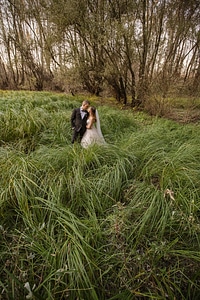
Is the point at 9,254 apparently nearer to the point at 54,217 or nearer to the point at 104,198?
the point at 54,217

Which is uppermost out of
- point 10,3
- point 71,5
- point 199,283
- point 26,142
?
point 10,3

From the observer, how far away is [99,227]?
1327 millimetres

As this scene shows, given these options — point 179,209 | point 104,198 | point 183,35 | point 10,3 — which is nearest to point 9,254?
point 104,198

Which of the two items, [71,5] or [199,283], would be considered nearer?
[199,283]

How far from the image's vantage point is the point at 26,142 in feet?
9.87

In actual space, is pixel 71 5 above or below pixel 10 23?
below

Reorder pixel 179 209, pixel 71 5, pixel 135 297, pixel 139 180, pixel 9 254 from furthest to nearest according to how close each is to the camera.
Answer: pixel 71 5 → pixel 139 180 → pixel 179 209 → pixel 9 254 → pixel 135 297

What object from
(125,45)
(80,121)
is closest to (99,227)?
(80,121)

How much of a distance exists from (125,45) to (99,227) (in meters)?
7.30

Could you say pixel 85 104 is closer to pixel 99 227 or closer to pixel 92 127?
pixel 92 127

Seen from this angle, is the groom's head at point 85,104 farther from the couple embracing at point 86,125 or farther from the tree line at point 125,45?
the tree line at point 125,45

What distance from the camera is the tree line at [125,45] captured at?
6176 millimetres

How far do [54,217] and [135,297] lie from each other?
82 centimetres

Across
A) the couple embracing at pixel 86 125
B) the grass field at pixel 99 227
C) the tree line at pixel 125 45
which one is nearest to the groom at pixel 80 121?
the couple embracing at pixel 86 125
